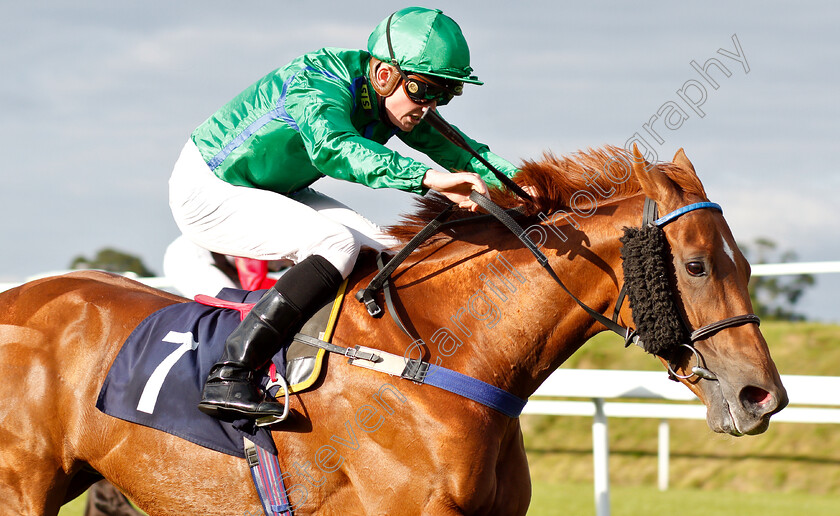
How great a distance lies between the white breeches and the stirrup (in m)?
0.41

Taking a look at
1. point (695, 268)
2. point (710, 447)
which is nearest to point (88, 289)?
point (695, 268)

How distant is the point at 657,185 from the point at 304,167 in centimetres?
127

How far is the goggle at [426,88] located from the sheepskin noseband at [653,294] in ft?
2.74

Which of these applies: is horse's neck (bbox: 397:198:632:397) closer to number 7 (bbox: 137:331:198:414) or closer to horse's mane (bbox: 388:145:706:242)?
horse's mane (bbox: 388:145:706:242)

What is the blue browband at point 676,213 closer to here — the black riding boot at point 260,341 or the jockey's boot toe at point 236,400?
the black riding boot at point 260,341

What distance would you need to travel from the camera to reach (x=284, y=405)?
281 cm

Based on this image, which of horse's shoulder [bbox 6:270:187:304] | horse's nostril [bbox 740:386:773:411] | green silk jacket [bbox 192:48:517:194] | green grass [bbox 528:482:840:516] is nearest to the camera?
horse's nostril [bbox 740:386:773:411]

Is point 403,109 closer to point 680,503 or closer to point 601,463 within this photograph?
point 601,463

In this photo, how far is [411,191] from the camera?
8.76 ft

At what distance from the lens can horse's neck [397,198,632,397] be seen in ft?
8.95

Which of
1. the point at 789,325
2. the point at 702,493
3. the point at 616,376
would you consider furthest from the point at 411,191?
the point at 789,325

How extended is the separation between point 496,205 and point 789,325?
5912mm

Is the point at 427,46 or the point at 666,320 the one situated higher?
the point at 427,46

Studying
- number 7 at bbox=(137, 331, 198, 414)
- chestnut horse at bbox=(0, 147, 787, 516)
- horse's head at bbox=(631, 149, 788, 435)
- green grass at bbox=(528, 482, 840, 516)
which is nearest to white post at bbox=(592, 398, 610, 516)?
green grass at bbox=(528, 482, 840, 516)
